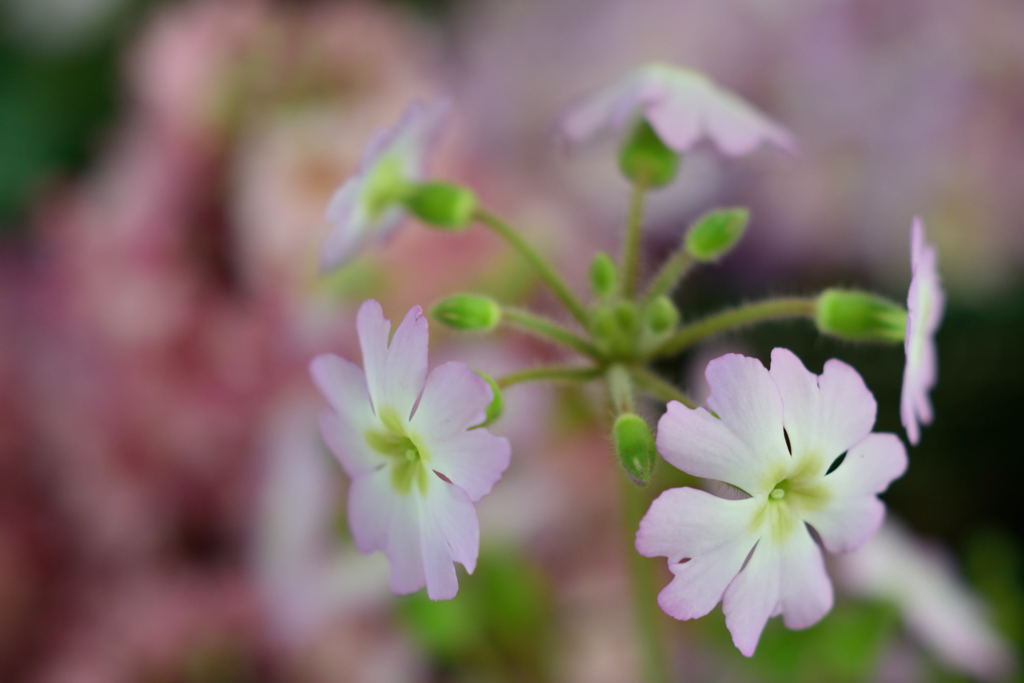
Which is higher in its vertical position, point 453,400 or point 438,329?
point 453,400

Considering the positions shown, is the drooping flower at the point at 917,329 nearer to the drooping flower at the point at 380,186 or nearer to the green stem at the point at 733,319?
the green stem at the point at 733,319

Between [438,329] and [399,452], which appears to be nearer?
[399,452]

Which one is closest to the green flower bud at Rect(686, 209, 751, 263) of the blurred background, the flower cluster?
the flower cluster

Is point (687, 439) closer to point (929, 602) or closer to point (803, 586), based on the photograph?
point (803, 586)

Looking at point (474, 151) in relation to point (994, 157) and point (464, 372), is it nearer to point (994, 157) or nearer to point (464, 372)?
point (994, 157)

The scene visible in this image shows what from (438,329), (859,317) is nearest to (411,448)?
(859,317)

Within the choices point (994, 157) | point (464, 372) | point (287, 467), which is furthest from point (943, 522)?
point (464, 372)
